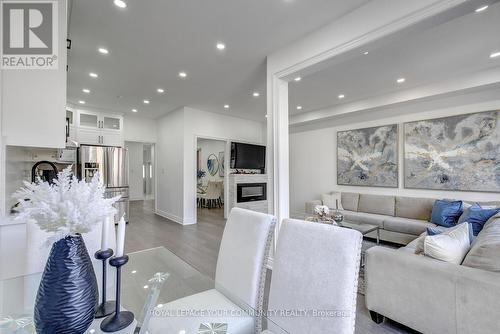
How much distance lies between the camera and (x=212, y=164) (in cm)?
923

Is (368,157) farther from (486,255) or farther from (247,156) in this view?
(486,255)

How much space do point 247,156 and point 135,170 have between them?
577 centimetres

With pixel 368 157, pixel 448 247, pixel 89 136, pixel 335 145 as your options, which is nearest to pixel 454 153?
pixel 368 157

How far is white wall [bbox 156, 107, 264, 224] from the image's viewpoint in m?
5.55

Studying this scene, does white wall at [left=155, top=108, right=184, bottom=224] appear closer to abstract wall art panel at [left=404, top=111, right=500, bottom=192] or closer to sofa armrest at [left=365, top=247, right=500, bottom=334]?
sofa armrest at [left=365, top=247, right=500, bottom=334]

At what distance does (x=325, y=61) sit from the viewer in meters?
2.53

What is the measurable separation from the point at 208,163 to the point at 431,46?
7750 millimetres

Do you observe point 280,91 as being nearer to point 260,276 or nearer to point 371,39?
point 371,39

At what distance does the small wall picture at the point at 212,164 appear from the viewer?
9.08 meters

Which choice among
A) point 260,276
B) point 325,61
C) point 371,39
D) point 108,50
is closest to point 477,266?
point 260,276

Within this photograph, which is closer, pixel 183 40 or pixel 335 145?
pixel 183 40

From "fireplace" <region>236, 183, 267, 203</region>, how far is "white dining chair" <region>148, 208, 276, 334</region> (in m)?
4.60

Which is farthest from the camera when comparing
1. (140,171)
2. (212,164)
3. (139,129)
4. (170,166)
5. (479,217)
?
(140,171)

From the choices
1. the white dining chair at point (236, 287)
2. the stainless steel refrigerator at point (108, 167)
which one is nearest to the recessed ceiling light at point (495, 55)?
the white dining chair at point (236, 287)
